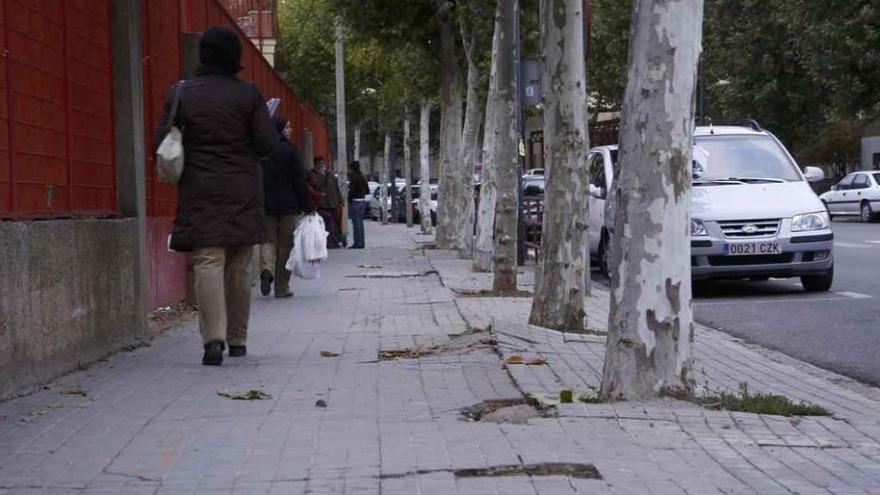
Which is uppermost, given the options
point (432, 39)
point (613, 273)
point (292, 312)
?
point (432, 39)

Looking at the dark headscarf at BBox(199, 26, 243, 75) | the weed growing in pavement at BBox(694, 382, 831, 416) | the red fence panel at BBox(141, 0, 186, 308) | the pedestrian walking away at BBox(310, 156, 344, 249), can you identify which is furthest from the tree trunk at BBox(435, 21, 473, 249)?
the weed growing in pavement at BBox(694, 382, 831, 416)

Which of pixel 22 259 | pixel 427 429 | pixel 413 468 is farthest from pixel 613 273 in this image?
pixel 22 259

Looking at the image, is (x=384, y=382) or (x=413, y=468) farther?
(x=384, y=382)

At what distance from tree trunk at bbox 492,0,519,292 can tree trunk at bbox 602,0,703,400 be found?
782cm

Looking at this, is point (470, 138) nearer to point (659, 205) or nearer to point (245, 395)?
point (245, 395)

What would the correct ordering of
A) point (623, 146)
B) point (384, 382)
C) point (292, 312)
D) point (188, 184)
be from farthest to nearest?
point (292, 312)
point (188, 184)
point (384, 382)
point (623, 146)

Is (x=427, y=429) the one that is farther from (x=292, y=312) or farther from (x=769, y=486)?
(x=292, y=312)

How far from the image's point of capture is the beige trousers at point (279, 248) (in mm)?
14078

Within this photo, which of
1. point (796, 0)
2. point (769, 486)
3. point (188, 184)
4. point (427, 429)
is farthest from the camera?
point (796, 0)

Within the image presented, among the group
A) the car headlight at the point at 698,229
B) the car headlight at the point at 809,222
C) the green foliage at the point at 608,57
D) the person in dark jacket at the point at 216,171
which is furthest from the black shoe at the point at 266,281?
the green foliage at the point at 608,57

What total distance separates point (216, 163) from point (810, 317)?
6.66 m

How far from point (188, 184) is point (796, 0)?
34.5m

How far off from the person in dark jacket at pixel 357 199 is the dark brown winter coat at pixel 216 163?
19369 mm

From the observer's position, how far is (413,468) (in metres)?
5.25
